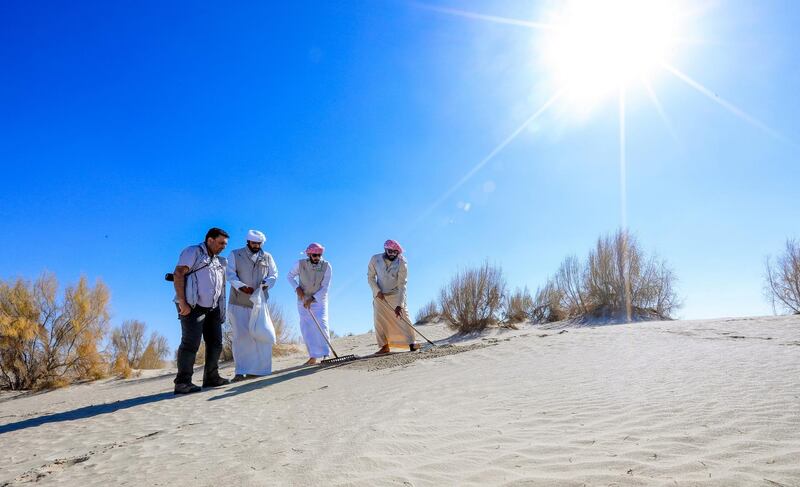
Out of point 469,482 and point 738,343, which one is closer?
point 469,482

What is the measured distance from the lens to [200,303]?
16.4ft

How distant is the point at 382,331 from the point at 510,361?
302 cm

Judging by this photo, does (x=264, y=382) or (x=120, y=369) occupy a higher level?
(x=264, y=382)

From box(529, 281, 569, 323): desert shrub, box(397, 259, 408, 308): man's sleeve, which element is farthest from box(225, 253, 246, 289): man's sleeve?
box(529, 281, 569, 323): desert shrub

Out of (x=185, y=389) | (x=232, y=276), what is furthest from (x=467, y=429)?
(x=232, y=276)

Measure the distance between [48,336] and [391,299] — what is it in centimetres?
826

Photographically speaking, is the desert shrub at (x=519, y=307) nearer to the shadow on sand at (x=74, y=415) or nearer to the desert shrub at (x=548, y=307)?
the desert shrub at (x=548, y=307)

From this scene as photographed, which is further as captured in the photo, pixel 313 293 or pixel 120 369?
pixel 120 369

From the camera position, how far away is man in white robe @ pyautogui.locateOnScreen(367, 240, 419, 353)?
7516mm

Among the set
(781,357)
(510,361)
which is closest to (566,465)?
(510,361)

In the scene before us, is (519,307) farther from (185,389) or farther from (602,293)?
(185,389)

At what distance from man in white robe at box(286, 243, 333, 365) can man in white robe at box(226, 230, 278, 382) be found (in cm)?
116

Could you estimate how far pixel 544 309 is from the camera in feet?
43.5

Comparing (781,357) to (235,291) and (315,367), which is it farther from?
(235,291)
